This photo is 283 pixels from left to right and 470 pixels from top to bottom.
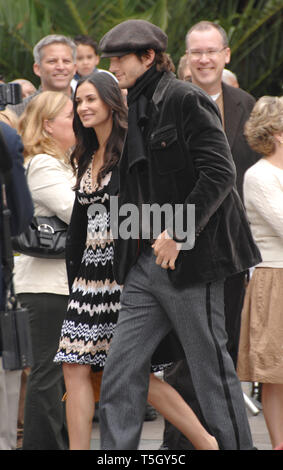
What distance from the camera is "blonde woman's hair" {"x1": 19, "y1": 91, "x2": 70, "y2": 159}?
5.43 metres

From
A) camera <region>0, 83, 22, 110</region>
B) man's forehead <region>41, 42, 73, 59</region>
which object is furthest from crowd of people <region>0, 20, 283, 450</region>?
man's forehead <region>41, 42, 73, 59</region>

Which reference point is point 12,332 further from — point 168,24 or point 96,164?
point 168,24

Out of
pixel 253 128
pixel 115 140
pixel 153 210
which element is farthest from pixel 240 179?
pixel 153 210

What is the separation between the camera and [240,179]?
5965 mm

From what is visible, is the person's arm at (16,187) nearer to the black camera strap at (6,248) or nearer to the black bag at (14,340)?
the black camera strap at (6,248)

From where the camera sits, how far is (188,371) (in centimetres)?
538

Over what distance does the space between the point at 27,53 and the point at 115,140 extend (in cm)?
759

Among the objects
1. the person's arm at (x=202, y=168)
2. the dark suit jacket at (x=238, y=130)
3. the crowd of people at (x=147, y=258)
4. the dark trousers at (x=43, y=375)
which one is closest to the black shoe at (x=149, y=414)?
the crowd of people at (x=147, y=258)

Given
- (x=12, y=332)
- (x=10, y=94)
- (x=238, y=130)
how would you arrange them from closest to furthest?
1. (x=12, y=332)
2. (x=10, y=94)
3. (x=238, y=130)

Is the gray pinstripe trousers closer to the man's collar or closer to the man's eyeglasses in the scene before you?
the man's collar

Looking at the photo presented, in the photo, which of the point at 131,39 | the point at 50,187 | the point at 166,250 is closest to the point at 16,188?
the point at 166,250

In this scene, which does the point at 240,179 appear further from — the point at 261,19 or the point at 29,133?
the point at 261,19

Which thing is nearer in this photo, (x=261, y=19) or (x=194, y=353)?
(x=194, y=353)

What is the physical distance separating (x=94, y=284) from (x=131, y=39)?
1.22m
